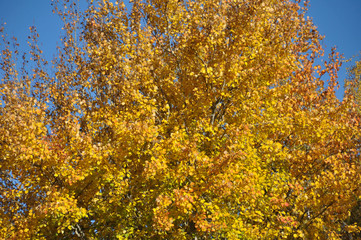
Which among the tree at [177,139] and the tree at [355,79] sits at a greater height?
the tree at [355,79]

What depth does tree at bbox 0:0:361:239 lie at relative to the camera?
10750 mm

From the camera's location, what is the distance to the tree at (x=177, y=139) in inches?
423

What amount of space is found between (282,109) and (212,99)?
4.41 m

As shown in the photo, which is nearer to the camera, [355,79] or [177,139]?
[177,139]

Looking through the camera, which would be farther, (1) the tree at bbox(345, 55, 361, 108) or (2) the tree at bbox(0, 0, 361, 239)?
(1) the tree at bbox(345, 55, 361, 108)

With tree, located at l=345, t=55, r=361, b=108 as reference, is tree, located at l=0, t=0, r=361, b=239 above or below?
below

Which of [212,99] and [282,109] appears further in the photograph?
[282,109]

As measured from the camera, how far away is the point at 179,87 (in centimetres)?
1434

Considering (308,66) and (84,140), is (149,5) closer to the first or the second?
(84,140)

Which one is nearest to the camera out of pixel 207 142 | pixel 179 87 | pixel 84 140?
pixel 84 140

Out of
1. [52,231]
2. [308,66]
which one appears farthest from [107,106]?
[308,66]

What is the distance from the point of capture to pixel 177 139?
424 inches

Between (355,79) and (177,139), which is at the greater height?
(355,79)

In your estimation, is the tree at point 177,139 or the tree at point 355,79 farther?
the tree at point 355,79
